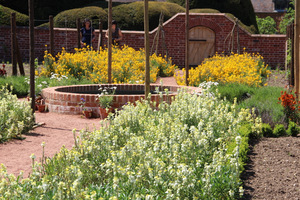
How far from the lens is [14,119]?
22.7 feet

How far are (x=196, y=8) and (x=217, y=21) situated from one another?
3.82 meters

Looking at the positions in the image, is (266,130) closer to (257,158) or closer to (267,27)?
(257,158)

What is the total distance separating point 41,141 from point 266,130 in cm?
314

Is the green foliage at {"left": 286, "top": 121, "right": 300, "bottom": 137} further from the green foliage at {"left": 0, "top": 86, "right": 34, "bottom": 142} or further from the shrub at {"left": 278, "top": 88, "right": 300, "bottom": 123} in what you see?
the green foliage at {"left": 0, "top": 86, "right": 34, "bottom": 142}

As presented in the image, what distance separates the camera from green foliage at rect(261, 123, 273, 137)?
6.61m

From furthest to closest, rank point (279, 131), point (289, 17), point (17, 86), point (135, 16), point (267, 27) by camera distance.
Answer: point (267, 27) < point (289, 17) < point (135, 16) < point (17, 86) < point (279, 131)

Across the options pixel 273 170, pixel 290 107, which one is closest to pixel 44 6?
pixel 290 107

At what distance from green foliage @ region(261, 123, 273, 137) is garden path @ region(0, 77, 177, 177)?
7.71 feet

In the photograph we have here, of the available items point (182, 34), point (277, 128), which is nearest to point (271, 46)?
point (182, 34)

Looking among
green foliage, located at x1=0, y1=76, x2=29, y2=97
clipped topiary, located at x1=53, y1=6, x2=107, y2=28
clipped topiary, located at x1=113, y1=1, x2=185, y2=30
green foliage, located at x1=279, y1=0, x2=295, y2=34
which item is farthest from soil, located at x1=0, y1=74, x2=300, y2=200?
green foliage, located at x1=279, y1=0, x2=295, y2=34

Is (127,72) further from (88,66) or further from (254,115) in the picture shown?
(254,115)

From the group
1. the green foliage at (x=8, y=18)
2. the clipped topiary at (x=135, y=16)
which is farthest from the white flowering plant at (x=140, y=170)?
the green foliage at (x=8, y=18)

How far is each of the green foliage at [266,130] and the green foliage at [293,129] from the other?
245 millimetres

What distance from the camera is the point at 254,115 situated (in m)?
7.13
